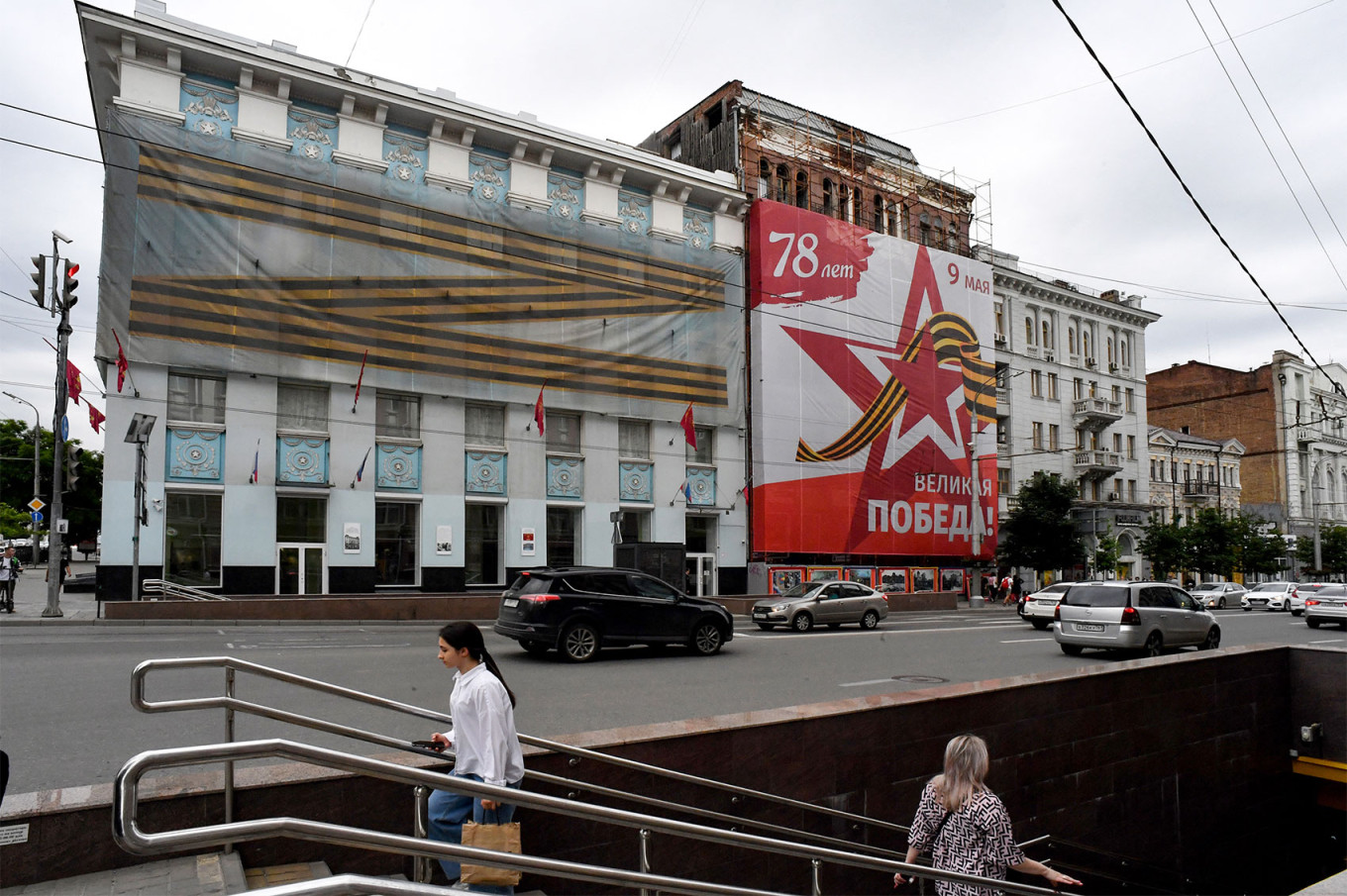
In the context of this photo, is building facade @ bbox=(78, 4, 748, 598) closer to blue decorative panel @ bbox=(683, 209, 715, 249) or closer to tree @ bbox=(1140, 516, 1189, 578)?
blue decorative panel @ bbox=(683, 209, 715, 249)

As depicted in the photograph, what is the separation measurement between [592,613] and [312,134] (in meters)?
22.2

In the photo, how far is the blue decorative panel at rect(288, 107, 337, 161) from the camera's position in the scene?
2958 cm

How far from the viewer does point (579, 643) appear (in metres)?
15.6

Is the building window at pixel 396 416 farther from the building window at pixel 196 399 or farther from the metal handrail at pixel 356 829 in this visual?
the metal handrail at pixel 356 829

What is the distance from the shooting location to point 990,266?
50438mm

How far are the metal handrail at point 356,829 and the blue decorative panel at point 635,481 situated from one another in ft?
103

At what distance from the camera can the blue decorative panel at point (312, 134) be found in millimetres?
29578

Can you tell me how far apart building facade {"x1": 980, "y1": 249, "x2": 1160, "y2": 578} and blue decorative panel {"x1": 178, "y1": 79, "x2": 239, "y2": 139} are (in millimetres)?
41238

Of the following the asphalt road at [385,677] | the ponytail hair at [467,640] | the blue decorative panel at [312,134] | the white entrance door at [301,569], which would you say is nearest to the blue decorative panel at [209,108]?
the blue decorative panel at [312,134]

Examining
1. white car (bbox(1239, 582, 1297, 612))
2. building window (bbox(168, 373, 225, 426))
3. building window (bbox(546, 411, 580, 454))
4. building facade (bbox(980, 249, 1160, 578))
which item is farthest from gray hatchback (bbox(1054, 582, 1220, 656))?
building facade (bbox(980, 249, 1160, 578))

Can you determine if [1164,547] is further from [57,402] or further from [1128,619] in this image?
[57,402]

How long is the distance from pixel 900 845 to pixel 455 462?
25.5 metres

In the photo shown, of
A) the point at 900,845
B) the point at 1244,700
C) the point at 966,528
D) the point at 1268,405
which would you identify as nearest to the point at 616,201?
the point at 966,528

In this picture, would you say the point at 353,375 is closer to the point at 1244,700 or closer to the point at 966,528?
the point at 1244,700
